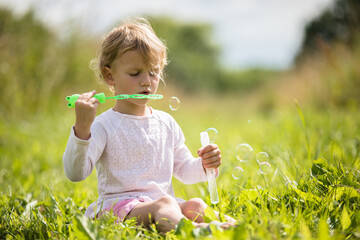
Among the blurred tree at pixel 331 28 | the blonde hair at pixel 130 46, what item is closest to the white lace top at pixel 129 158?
the blonde hair at pixel 130 46

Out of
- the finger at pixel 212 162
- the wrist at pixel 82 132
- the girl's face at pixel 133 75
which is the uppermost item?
the girl's face at pixel 133 75

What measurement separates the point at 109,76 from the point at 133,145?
1.19 ft

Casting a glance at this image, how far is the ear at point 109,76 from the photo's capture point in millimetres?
1719

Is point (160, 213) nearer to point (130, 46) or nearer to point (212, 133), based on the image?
point (212, 133)

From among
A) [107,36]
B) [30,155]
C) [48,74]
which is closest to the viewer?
[107,36]

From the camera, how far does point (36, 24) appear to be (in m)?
5.65

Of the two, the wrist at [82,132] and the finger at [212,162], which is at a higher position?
the wrist at [82,132]

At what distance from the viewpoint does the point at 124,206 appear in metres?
1.56

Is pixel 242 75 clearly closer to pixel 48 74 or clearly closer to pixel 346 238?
pixel 48 74

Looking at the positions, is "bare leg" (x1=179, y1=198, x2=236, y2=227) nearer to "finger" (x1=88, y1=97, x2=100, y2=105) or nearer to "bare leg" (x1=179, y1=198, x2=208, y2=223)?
"bare leg" (x1=179, y1=198, x2=208, y2=223)

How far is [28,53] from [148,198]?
15.2 feet

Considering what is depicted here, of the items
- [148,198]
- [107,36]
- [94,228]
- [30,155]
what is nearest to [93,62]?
[107,36]

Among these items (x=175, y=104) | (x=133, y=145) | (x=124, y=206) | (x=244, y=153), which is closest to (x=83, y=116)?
(x=133, y=145)

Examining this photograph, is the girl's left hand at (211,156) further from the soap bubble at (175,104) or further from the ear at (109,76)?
the ear at (109,76)
